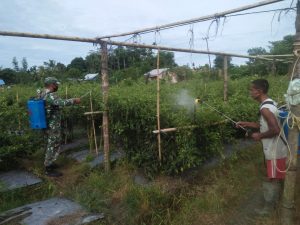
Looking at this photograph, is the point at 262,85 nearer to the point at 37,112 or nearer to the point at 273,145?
the point at 273,145

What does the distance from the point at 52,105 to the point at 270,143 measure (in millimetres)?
3986

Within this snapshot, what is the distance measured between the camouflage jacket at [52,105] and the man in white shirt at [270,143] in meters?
3.38

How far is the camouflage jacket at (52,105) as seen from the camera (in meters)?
5.39

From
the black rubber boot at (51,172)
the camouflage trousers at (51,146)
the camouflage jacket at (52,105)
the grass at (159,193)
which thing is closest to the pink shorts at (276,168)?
the grass at (159,193)

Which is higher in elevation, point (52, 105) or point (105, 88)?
point (105, 88)

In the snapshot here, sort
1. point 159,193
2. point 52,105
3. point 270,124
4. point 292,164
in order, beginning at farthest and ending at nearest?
point 52,105 → point 159,193 → point 270,124 → point 292,164

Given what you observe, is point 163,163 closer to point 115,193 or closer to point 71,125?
point 115,193

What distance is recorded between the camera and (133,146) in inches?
192

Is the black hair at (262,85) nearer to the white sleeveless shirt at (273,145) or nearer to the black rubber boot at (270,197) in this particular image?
the white sleeveless shirt at (273,145)

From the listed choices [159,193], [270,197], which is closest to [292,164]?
[270,197]

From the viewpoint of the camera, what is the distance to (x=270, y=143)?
353cm

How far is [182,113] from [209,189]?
4.03ft

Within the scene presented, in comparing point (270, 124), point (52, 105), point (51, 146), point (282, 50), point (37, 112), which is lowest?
point (51, 146)

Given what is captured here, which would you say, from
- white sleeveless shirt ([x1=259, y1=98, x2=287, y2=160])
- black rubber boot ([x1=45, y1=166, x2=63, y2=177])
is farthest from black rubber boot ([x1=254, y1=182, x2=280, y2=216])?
black rubber boot ([x1=45, y1=166, x2=63, y2=177])
